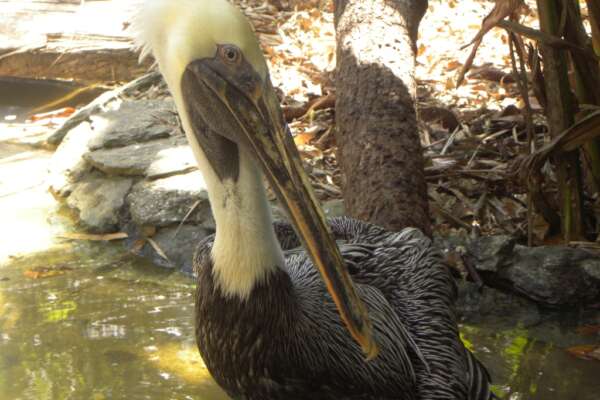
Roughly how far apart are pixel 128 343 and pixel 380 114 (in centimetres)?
170

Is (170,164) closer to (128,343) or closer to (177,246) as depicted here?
(177,246)

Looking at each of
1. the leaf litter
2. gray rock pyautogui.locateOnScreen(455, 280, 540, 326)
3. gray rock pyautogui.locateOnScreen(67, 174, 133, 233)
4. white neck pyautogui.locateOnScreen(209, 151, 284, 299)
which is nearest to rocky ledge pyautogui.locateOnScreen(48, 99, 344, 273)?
gray rock pyautogui.locateOnScreen(67, 174, 133, 233)

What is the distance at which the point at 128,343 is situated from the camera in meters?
3.94

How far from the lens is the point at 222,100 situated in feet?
8.16

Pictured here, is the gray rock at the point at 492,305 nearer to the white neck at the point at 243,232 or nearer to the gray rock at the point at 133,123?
the white neck at the point at 243,232

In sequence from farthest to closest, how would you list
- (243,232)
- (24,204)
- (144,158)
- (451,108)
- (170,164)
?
(451,108) → (24,204) → (144,158) → (170,164) → (243,232)

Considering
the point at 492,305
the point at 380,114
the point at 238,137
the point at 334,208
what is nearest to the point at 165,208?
the point at 334,208

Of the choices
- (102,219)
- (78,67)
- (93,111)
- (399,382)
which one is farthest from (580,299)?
(78,67)

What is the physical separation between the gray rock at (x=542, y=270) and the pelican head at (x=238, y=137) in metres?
1.83

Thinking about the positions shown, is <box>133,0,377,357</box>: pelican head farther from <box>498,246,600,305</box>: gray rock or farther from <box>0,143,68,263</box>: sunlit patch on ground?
<box>0,143,68,263</box>: sunlit patch on ground

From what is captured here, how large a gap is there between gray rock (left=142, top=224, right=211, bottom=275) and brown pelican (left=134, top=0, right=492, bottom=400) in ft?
4.87

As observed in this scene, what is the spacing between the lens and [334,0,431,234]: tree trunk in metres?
4.16

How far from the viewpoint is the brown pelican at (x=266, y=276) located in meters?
2.43

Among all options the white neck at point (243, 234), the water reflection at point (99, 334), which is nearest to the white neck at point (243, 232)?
the white neck at point (243, 234)
